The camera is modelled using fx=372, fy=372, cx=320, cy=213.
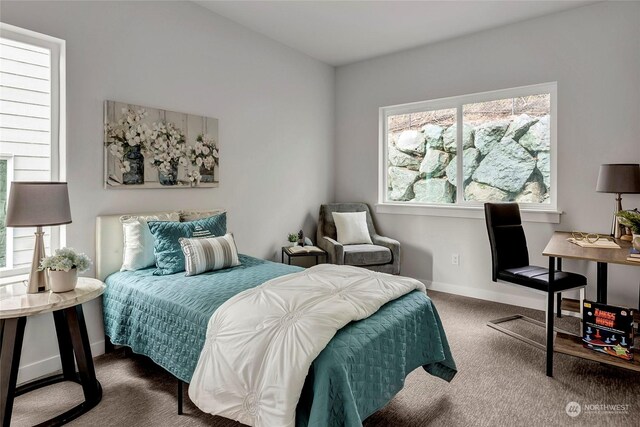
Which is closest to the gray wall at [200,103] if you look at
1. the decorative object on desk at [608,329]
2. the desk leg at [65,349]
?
the desk leg at [65,349]

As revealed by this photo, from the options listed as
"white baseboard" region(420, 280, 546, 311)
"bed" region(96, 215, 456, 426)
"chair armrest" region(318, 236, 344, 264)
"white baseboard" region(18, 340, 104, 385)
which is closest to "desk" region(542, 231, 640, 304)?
"white baseboard" region(420, 280, 546, 311)

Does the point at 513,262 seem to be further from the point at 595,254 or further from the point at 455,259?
the point at 455,259

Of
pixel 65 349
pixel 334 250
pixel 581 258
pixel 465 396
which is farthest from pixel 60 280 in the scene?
pixel 581 258

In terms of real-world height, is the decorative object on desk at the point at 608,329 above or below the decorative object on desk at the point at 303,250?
below

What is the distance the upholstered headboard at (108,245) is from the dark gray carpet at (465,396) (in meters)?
0.63

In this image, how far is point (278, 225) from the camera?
4.15 metres

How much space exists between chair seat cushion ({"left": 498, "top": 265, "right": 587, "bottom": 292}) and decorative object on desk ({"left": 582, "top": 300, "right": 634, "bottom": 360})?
0.74 feet

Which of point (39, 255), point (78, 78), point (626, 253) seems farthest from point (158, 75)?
point (626, 253)

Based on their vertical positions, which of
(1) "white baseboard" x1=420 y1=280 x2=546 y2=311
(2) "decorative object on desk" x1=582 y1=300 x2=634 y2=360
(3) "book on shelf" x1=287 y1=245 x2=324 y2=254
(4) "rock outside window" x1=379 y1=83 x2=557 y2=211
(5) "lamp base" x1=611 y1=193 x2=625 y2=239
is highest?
(4) "rock outside window" x1=379 y1=83 x2=557 y2=211

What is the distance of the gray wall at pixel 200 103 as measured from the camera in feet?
8.18

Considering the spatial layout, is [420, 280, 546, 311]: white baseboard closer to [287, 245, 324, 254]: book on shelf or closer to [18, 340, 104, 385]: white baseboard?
[287, 245, 324, 254]: book on shelf

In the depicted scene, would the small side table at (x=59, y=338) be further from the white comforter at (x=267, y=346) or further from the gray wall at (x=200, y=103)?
the white comforter at (x=267, y=346)

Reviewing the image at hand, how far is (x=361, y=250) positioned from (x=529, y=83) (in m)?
2.29

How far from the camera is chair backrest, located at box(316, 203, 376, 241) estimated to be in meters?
4.45
